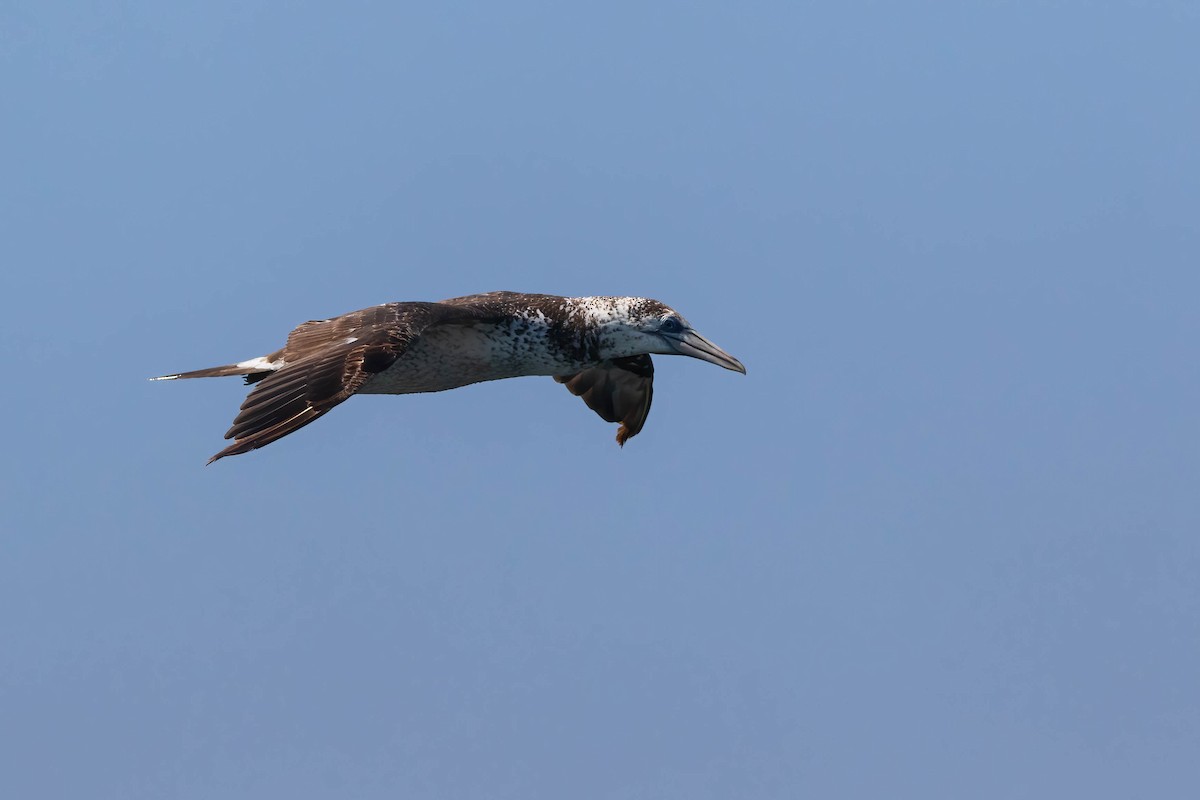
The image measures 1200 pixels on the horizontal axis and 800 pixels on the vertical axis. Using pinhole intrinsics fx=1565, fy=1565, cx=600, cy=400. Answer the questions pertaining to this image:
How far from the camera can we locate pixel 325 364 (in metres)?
15.3

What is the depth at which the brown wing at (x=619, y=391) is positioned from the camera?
20.2 metres

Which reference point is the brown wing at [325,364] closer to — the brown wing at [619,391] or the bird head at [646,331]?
the bird head at [646,331]

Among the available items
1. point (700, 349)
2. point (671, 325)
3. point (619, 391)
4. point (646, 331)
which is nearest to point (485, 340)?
point (646, 331)

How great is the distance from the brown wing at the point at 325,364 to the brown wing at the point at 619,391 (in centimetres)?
331

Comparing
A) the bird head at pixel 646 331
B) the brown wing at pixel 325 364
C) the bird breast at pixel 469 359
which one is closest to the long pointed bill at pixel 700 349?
the bird head at pixel 646 331

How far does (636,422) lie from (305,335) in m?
5.34

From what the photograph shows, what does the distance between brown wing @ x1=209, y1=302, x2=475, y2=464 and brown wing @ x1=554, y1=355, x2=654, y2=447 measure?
10.9 ft

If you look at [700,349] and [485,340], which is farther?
[700,349]

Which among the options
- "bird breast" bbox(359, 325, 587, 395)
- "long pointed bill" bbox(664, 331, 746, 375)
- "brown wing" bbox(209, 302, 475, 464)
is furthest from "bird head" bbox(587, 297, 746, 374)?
"brown wing" bbox(209, 302, 475, 464)

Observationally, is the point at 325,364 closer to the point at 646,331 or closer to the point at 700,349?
the point at 646,331

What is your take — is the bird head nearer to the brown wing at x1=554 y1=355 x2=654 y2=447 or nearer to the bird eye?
the bird eye

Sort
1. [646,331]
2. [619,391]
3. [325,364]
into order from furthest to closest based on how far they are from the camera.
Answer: [619,391]
[646,331]
[325,364]

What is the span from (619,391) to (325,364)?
5.85 meters

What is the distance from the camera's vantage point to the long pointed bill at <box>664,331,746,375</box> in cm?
1817
